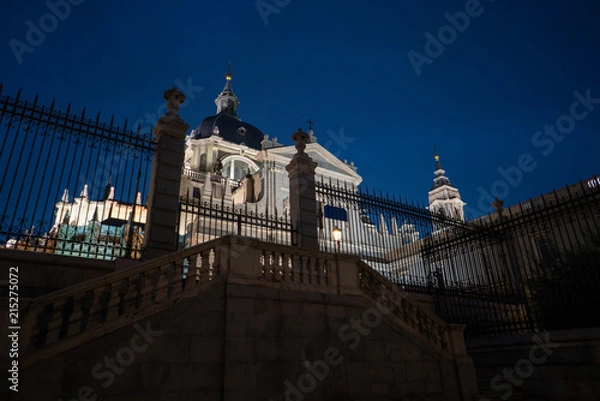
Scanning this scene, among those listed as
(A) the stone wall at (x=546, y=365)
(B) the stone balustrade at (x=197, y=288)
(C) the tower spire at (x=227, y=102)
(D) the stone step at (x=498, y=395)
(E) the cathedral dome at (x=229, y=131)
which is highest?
(C) the tower spire at (x=227, y=102)

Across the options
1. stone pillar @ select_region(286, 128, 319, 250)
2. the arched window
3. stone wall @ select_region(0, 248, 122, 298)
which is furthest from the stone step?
the arched window

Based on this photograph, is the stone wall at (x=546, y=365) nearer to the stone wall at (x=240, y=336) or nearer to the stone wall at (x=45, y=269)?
the stone wall at (x=240, y=336)

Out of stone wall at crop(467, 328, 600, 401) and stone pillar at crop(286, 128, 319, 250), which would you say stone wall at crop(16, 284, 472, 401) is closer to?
stone wall at crop(467, 328, 600, 401)

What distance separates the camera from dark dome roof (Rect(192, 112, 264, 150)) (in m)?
59.3

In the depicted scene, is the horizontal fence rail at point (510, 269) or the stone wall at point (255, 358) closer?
the stone wall at point (255, 358)

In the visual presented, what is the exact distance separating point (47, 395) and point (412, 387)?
6.95 m

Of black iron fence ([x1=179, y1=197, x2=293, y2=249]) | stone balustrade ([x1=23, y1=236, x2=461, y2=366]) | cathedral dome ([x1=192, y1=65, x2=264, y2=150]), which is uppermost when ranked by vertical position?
cathedral dome ([x1=192, y1=65, x2=264, y2=150])

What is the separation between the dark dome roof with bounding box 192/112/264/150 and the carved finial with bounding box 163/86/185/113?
47317 mm

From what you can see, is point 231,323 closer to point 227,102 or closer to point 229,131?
point 229,131

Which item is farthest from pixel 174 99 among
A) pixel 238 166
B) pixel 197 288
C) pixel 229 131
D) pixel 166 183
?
pixel 229 131

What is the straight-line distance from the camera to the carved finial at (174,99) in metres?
11.3

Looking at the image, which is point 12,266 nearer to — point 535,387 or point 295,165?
point 295,165

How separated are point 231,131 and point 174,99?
Result: 50.2 meters

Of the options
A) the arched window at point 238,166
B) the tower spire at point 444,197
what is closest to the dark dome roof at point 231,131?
the arched window at point 238,166
